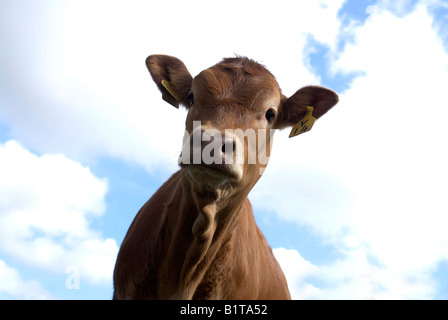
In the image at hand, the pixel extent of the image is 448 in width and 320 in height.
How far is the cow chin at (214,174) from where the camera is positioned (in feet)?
12.6

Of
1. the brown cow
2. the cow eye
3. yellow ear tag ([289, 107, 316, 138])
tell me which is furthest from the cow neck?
yellow ear tag ([289, 107, 316, 138])

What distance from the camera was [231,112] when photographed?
437 cm

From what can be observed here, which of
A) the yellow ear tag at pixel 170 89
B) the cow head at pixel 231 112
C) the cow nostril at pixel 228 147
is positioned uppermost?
the yellow ear tag at pixel 170 89

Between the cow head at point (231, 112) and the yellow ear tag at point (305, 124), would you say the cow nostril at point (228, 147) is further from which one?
the yellow ear tag at point (305, 124)

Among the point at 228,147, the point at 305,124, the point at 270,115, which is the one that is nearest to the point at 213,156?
the point at 228,147

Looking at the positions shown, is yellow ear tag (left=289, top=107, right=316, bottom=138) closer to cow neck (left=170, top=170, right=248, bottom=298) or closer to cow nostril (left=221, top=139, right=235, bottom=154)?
cow neck (left=170, top=170, right=248, bottom=298)

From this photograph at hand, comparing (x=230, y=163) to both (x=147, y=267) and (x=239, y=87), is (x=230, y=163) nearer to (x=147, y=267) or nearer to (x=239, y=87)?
(x=239, y=87)

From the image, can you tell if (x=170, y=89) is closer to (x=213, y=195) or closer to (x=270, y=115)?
(x=270, y=115)

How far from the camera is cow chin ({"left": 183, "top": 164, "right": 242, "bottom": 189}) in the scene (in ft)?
12.6

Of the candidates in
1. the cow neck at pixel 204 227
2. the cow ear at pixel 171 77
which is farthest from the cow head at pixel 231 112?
the cow neck at pixel 204 227

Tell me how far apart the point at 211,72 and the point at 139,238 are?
2294mm

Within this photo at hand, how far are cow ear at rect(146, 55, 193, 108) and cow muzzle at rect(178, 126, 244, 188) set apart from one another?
1.95 meters
